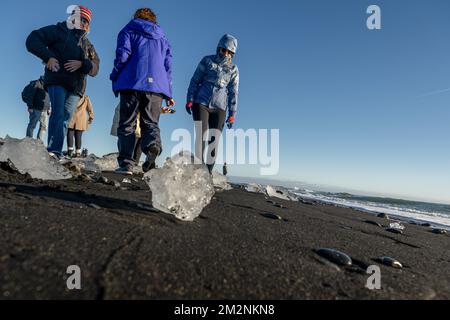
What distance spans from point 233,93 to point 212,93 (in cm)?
56

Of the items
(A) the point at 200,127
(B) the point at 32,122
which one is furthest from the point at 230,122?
(B) the point at 32,122

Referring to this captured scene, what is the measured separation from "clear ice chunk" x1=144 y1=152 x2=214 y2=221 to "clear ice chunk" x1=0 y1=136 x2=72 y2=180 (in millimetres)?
1395

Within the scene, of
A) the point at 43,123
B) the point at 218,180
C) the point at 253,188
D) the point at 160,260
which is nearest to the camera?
the point at 160,260

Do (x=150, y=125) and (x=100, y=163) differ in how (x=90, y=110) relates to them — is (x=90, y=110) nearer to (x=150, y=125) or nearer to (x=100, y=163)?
(x=100, y=163)

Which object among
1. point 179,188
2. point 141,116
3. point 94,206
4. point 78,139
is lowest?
point 94,206

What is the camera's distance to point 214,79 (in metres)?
4.78

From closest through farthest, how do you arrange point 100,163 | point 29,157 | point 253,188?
point 29,157 < point 253,188 < point 100,163

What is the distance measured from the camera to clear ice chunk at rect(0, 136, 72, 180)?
2.67 metres

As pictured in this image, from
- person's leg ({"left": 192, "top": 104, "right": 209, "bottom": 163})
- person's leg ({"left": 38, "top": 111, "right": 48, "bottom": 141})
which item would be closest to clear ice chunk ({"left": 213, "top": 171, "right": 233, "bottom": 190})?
person's leg ({"left": 192, "top": 104, "right": 209, "bottom": 163})

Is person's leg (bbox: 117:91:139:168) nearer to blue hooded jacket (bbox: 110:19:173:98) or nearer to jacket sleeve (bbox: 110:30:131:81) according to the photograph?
blue hooded jacket (bbox: 110:19:173:98)

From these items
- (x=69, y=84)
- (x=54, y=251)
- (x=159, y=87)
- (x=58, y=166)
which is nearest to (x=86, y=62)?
(x=69, y=84)

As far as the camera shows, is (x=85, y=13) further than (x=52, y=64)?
Yes

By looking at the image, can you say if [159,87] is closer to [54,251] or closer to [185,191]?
[185,191]
